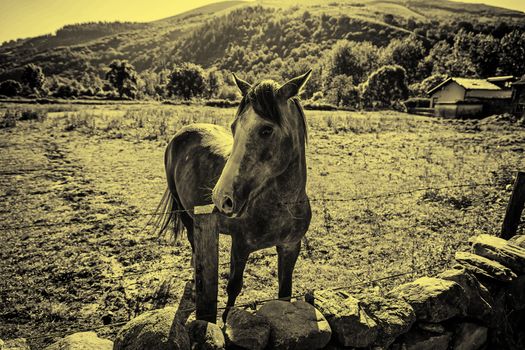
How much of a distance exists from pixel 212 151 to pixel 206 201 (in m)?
0.65

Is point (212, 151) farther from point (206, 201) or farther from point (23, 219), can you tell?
point (23, 219)

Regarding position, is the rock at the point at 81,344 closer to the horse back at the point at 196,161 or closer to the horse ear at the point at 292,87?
the horse back at the point at 196,161

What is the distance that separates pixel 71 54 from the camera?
618 ft

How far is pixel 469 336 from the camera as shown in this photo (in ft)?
9.18

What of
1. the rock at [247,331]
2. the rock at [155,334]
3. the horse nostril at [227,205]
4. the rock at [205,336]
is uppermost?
the horse nostril at [227,205]

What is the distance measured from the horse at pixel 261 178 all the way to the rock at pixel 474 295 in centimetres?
149

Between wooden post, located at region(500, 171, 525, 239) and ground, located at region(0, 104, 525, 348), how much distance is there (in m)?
0.79

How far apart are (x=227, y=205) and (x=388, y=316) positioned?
1.60m

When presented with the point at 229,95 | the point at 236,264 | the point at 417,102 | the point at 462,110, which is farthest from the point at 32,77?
the point at 236,264

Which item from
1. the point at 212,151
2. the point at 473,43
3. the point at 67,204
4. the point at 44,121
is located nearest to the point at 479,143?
the point at 212,151

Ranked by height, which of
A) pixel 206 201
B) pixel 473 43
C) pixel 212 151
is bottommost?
pixel 206 201

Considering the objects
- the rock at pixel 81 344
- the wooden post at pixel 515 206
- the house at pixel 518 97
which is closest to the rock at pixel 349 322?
the rock at pixel 81 344

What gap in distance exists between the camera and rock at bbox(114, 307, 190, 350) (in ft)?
5.24

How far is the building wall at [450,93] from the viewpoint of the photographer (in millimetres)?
41456
